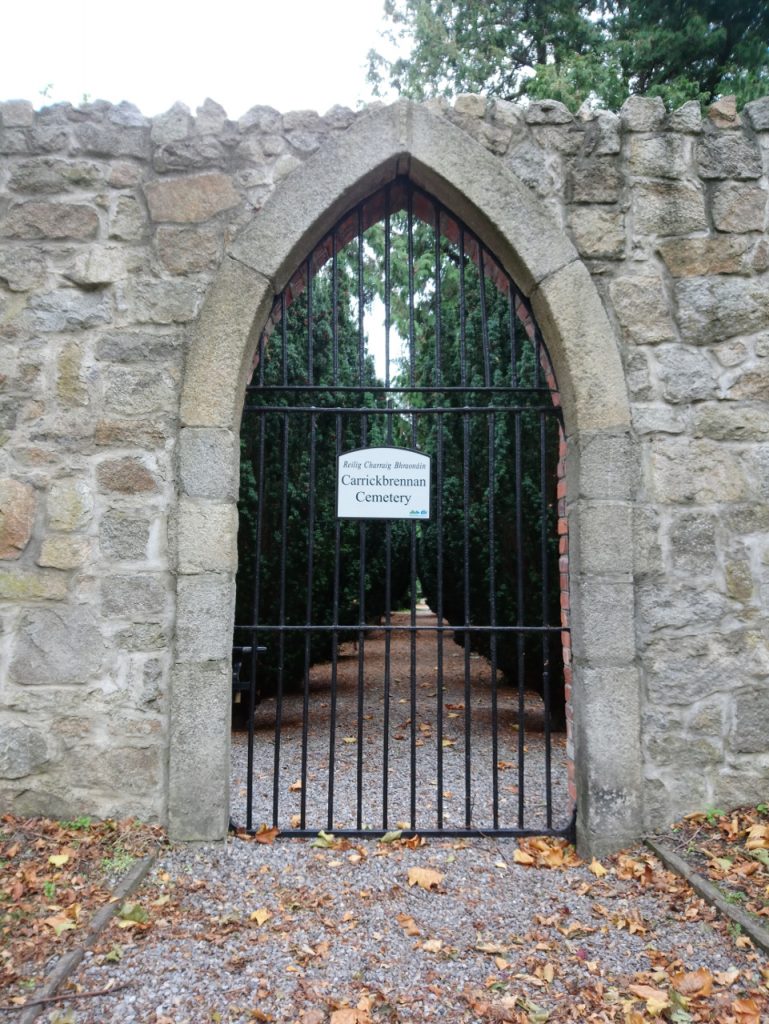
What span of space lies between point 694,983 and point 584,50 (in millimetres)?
11652

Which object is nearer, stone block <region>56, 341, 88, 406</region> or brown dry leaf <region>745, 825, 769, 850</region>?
brown dry leaf <region>745, 825, 769, 850</region>

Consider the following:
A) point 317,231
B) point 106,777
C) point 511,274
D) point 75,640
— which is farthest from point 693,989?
point 317,231

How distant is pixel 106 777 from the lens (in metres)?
3.18

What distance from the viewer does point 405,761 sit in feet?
17.4

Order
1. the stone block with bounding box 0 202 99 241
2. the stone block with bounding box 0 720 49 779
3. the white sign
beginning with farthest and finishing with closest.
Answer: the white sign
the stone block with bounding box 0 202 99 241
the stone block with bounding box 0 720 49 779

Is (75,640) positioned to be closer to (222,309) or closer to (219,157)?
(222,309)

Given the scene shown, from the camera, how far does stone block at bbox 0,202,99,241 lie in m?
3.37

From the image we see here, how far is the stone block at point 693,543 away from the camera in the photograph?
10.8ft

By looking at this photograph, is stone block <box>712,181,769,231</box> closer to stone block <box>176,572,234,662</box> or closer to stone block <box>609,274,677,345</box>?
stone block <box>609,274,677,345</box>

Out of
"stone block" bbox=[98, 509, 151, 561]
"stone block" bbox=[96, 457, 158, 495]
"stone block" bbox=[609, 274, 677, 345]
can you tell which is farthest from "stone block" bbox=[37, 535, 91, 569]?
A: "stone block" bbox=[609, 274, 677, 345]

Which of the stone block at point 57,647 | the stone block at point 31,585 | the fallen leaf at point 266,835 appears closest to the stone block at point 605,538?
the fallen leaf at point 266,835

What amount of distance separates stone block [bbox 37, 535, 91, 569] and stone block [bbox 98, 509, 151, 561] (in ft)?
0.36

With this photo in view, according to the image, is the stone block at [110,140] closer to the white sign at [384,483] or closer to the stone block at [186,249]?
the stone block at [186,249]

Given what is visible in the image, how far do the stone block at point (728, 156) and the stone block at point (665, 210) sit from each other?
160 millimetres
